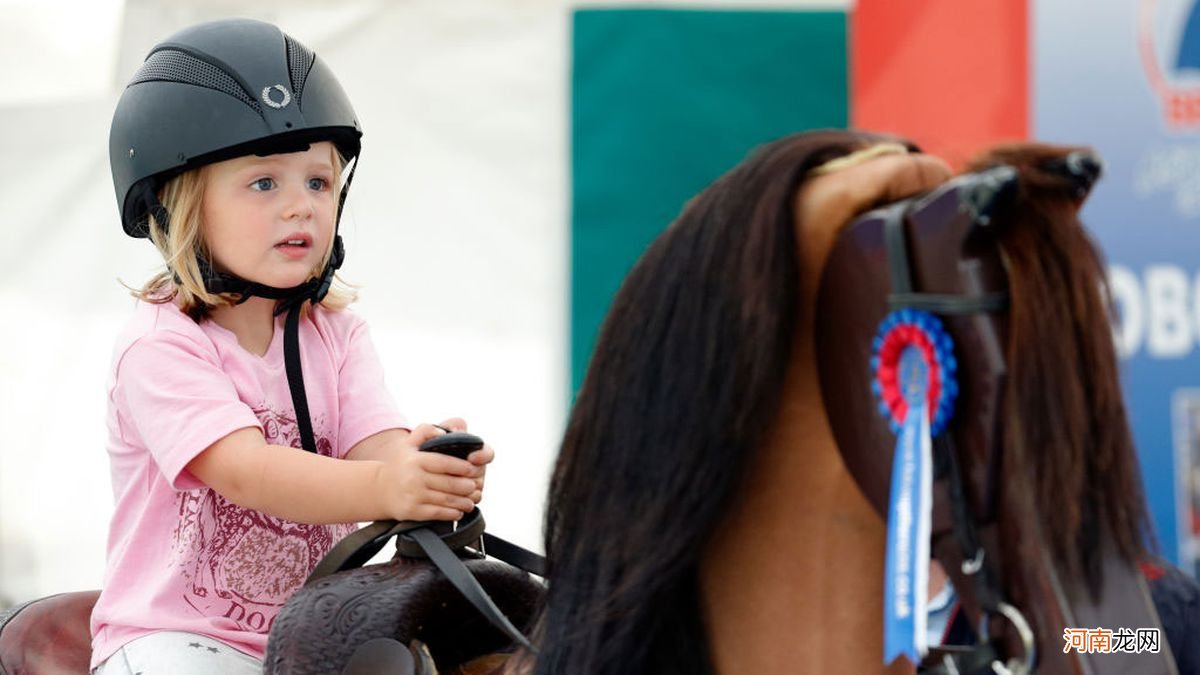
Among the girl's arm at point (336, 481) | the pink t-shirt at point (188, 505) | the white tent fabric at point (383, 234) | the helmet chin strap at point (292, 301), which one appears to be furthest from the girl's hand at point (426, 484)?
the white tent fabric at point (383, 234)

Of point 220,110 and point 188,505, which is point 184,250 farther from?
point 188,505

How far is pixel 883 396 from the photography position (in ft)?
3.70

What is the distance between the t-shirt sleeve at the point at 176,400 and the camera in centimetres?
164

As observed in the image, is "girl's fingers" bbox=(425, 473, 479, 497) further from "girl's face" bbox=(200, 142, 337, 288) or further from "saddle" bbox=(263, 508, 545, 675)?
"girl's face" bbox=(200, 142, 337, 288)

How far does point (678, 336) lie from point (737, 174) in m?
0.15

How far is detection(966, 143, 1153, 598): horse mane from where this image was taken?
1034mm

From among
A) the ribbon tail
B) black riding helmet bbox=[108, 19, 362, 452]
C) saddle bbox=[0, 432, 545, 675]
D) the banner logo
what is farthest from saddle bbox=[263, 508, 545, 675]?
the banner logo

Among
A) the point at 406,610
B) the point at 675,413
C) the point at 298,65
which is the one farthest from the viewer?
the point at 298,65

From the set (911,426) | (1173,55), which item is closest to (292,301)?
(911,426)

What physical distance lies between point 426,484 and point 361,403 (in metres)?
0.42

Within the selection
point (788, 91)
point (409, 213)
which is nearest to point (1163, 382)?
point (788, 91)

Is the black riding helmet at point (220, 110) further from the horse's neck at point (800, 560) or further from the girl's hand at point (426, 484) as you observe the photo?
the horse's neck at point (800, 560)

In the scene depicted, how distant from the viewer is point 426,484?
1537 millimetres

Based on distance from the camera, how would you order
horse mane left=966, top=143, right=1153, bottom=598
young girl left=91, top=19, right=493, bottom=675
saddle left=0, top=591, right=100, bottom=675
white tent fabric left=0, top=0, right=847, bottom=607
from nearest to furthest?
horse mane left=966, top=143, right=1153, bottom=598 → young girl left=91, top=19, right=493, bottom=675 → saddle left=0, top=591, right=100, bottom=675 → white tent fabric left=0, top=0, right=847, bottom=607
